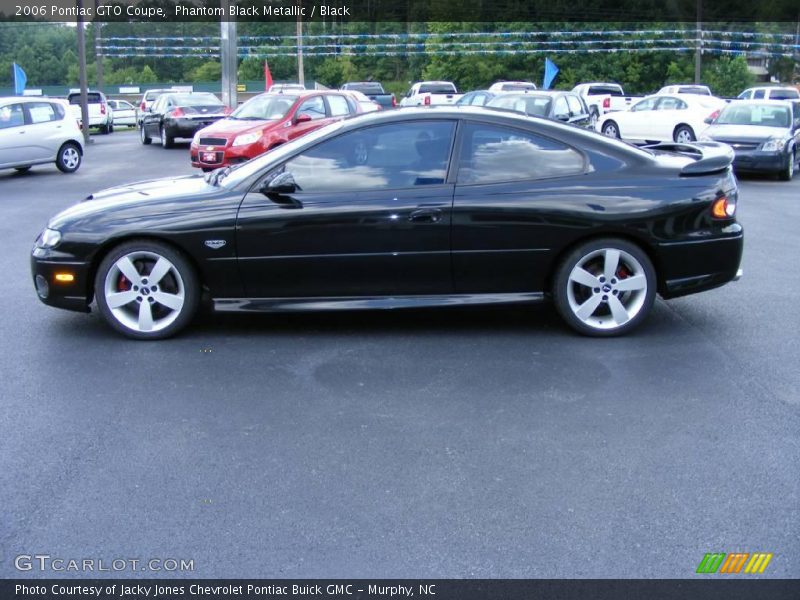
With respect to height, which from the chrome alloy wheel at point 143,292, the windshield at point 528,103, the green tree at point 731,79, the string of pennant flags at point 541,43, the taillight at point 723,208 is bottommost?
the chrome alloy wheel at point 143,292

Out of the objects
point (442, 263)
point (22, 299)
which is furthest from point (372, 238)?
point (22, 299)

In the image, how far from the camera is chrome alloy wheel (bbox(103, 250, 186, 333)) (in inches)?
244

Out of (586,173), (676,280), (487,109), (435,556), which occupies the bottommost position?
(435,556)

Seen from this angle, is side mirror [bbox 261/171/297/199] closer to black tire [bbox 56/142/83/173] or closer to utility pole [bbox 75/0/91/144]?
black tire [bbox 56/142/83/173]

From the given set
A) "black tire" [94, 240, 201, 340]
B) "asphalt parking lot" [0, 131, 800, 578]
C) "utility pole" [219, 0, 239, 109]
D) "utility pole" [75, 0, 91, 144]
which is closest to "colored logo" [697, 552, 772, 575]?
"asphalt parking lot" [0, 131, 800, 578]

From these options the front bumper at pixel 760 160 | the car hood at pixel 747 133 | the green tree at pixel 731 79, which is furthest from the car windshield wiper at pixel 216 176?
the green tree at pixel 731 79

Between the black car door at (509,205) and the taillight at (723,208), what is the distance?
912mm

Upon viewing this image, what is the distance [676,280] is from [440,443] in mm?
2616

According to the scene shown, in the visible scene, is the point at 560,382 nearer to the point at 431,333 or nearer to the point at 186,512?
the point at 431,333

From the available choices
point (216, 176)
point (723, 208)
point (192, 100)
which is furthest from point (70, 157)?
point (723, 208)

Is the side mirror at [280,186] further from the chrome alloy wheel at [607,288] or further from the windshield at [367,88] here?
the windshield at [367,88]

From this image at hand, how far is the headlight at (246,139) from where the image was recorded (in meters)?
16.8

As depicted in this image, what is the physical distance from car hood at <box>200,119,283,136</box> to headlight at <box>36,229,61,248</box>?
35.7 feet

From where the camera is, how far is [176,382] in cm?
546
